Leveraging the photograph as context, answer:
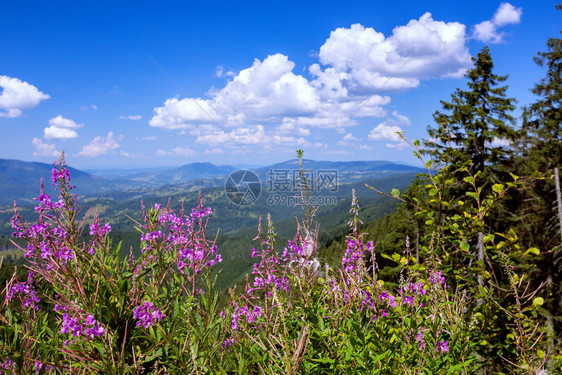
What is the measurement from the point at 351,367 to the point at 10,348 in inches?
82.5

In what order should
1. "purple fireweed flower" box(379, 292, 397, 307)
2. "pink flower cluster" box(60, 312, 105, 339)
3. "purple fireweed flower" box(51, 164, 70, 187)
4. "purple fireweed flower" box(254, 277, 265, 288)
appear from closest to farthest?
"pink flower cluster" box(60, 312, 105, 339), "purple fireweed flower" box(51, 164, 70, 187), "purple fireweed flower" box(379, 292, 397, 307), "purple fireweed flower" box(254, 277, 265, 288)

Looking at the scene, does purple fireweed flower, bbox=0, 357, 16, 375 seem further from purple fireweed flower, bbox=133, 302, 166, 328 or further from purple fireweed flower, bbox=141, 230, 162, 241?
purple fireweed flower, bbox=141, 230, 162, 241

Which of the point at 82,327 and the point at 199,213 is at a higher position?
the point at 199,213

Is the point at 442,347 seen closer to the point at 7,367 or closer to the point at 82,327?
the point at 82,327

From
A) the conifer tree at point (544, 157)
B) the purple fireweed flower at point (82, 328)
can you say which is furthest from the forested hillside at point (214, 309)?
the conifer tree at point (544, 157)

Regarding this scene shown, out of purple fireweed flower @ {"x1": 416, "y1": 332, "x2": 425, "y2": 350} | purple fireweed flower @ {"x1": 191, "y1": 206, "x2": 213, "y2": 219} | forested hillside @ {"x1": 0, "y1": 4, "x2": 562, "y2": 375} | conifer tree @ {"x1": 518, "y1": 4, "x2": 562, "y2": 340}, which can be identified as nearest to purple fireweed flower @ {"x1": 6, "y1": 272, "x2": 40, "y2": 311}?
forested hillside @ {"x1": 0, "y1": 4, "x2": 562, "y2": 375}

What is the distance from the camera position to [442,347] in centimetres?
221

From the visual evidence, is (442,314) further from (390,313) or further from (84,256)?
(84,256)

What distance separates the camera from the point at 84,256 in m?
2.03

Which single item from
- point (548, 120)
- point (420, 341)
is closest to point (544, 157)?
point (548, 120)

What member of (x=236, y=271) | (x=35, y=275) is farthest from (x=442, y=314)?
(x=236, y=271)

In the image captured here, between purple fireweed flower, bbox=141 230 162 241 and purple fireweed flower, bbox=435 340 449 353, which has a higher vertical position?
purple fireweed flower, bbox=141 230 162 241

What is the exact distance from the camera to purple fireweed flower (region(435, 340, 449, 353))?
2.22 meters

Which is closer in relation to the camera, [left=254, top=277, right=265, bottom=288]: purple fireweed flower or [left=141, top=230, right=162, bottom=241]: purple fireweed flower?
[left=141, top=230, right=162, bottom=241]: purple fireweed flower
